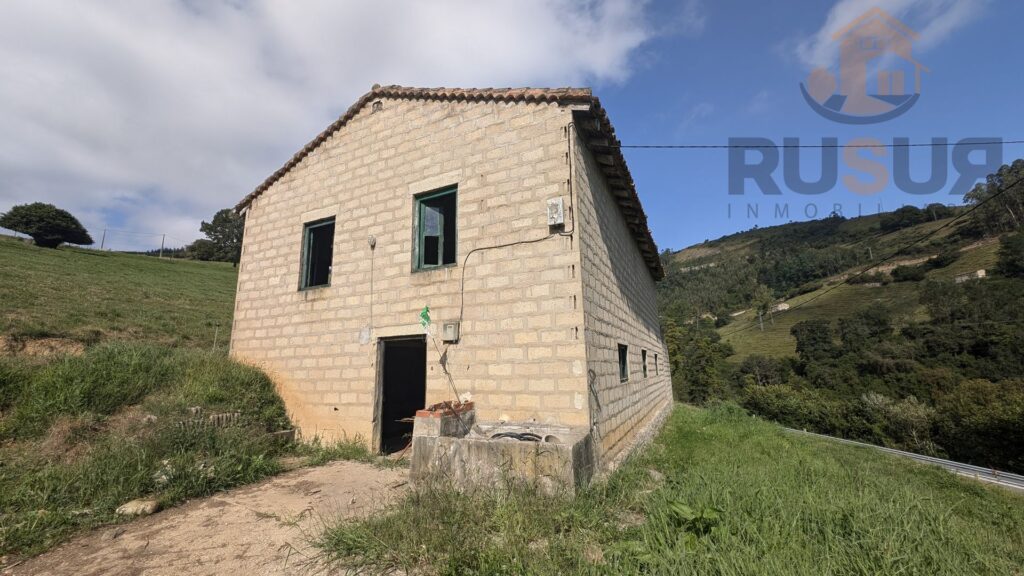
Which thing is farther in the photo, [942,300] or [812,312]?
[812,312]

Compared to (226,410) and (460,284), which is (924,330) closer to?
(460,284)

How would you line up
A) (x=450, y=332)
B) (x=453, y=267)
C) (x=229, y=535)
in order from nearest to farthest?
(x=229, y=535)
(x=450, y=332)
(x=453, y=267)

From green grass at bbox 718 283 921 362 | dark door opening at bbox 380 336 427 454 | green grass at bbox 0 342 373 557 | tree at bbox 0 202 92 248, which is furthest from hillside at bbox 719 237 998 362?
tree at bbox 0 202 92 248

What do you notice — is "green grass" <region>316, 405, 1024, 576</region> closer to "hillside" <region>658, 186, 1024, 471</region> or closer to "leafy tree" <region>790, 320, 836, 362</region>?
"hillside" <region>658, 186, 1024, 471</region>

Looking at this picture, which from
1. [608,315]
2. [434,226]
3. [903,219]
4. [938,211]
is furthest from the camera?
[903,219]

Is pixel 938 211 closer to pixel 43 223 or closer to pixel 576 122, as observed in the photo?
pixel 576 122

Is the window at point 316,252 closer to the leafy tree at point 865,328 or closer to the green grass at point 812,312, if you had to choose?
the leafy tree at point 865,328

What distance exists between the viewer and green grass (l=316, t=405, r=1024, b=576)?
8.63 ft

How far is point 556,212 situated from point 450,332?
2.39 m

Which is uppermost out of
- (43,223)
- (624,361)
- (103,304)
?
(43,223)

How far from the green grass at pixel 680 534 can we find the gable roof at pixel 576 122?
5026 mm

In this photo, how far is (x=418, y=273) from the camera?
264 inches

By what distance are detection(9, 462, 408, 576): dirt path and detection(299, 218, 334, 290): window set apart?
4.24 m

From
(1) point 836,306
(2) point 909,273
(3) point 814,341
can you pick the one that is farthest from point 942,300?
(2) point 909,273
